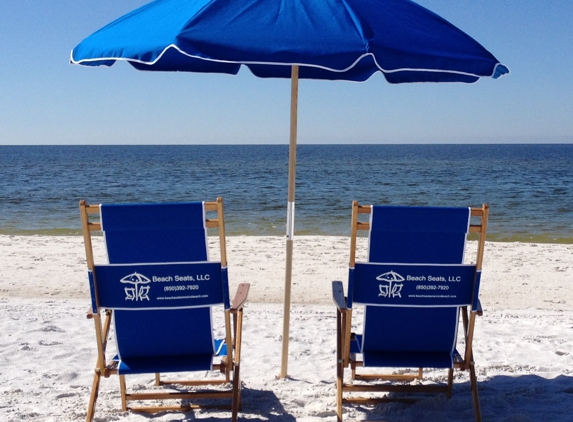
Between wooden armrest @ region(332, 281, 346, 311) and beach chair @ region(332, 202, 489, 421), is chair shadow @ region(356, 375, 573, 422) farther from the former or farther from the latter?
wooden armrest @ region(332, 281, 346, 311)

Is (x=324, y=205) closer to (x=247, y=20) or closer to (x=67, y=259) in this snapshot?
(x=67, y=259)

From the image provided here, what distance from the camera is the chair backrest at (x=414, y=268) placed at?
95.5 inches

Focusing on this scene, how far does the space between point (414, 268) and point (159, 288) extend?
3.59 ft

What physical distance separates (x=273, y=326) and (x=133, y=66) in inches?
90.2

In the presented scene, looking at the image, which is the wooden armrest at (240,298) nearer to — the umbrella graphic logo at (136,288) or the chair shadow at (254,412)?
the umbrella graphic logo at (136,288)

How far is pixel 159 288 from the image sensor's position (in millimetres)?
2436

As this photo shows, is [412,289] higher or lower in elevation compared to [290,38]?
lower

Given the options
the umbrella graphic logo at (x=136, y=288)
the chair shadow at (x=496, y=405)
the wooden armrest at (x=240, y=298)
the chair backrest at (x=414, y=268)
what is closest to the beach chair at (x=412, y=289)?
the chair backrest at (x=414, y=268)

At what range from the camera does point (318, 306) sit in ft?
17.5

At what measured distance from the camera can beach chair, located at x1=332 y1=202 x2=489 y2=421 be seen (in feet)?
7.97

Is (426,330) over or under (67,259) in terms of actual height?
over

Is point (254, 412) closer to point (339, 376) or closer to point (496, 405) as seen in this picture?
point (339, 376)

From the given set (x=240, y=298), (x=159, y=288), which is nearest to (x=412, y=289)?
(x=240, y=298)

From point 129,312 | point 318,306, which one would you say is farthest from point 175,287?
point 318,306
